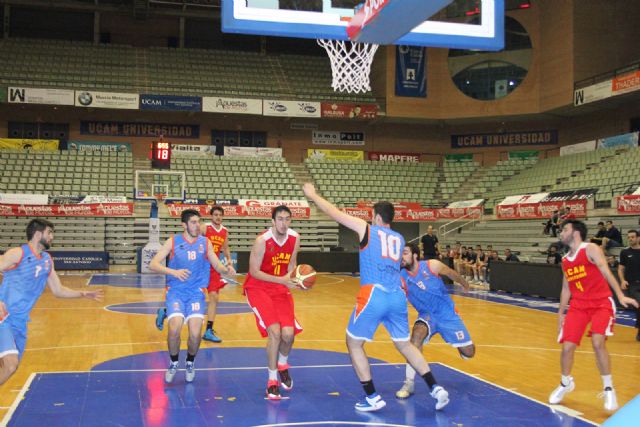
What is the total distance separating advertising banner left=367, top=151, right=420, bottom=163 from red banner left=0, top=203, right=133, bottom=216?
561 inches

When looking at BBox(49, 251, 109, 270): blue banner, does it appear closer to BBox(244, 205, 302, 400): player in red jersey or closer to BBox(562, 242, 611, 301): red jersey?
BBox(244, 205, 302, 400): player in red jersey

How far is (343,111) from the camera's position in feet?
107

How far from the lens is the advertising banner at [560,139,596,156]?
3086 cm

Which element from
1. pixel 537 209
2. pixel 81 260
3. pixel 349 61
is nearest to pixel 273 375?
pixel 349 61

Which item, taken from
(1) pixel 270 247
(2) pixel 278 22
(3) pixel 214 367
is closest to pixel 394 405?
(1) pixel 270 247

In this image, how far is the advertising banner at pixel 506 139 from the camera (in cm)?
3466

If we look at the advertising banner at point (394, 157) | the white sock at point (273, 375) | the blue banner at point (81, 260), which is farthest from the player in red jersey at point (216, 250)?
the advertising banner at point (394, 157)

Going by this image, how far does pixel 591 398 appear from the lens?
684 cm

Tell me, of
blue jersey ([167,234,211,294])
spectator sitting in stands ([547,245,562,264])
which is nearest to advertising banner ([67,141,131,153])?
spectator sitting in stands ([547,245,562,264])

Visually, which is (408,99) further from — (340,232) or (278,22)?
(278,22)

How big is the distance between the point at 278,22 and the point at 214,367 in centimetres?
452

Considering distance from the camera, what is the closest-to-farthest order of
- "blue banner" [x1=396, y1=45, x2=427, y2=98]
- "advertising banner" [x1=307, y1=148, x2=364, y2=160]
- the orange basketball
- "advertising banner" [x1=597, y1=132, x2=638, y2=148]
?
the orange basketball < "advertising banner" [x1=597, y1=132, x2=638, y2=148] < "blue banner" [x1=396, y1=45, x2=427, y2=98] < "advertising banner" [x1=307, y1=148, x2=364, y2=160]

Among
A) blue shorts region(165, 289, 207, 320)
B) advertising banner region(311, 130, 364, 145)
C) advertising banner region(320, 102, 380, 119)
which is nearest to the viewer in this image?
blue shorts region(165, 289, 207, 320)

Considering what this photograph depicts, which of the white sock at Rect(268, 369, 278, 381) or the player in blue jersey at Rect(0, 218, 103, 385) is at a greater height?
the player in blue jersey at Rect(0, 218, 103, 385)
